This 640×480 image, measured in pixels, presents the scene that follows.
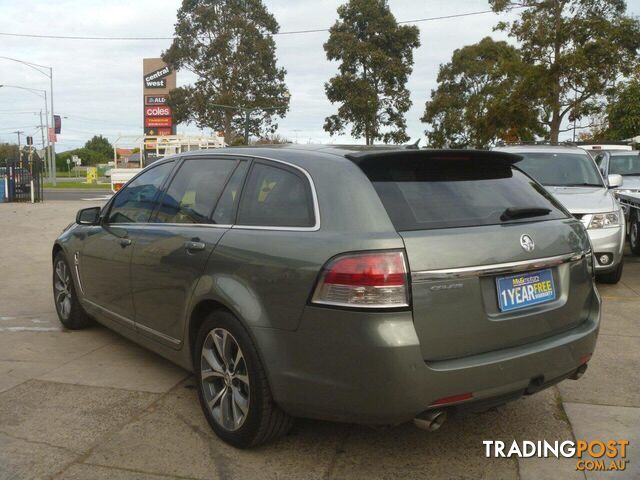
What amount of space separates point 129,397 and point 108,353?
1071mm

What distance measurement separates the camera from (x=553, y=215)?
11.9ft

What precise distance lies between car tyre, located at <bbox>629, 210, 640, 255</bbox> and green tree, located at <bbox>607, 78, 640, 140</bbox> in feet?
54.4

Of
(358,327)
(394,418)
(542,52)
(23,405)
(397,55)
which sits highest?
(397,55)

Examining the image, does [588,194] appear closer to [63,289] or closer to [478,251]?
[478,251]

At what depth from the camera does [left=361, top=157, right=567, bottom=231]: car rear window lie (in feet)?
10.2

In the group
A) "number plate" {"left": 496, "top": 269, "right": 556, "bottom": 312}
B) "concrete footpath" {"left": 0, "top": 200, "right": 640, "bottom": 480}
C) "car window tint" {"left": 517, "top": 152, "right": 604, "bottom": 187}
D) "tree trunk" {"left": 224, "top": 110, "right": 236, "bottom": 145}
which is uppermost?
"tree trunk" {"left": 224, "top": 110, "right": 236, "bottom": 145}

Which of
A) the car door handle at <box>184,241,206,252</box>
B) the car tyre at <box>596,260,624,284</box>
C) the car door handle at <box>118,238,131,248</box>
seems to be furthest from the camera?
the car tyre at <box>596,260,624,284</box>

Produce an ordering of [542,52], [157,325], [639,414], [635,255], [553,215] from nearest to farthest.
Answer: [553,215]
[639,414]
[157,325]
[635,255]
[542,52]

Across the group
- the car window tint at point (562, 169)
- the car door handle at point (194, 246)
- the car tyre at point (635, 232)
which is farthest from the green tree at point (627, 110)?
the car door handle at point (194, 246)

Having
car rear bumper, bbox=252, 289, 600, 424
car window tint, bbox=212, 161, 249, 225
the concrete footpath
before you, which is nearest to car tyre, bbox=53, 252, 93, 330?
the concrete footpath

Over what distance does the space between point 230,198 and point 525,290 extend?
1.67 meters

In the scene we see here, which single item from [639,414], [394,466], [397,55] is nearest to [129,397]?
[394,466]

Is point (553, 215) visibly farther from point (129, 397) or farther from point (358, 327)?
point (129, 397)

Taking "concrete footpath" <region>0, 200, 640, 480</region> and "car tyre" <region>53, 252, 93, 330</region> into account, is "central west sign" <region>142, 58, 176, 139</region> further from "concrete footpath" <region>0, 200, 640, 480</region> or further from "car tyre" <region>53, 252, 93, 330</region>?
"concrete footpath" <region>0, 200, 640, 480</region>
